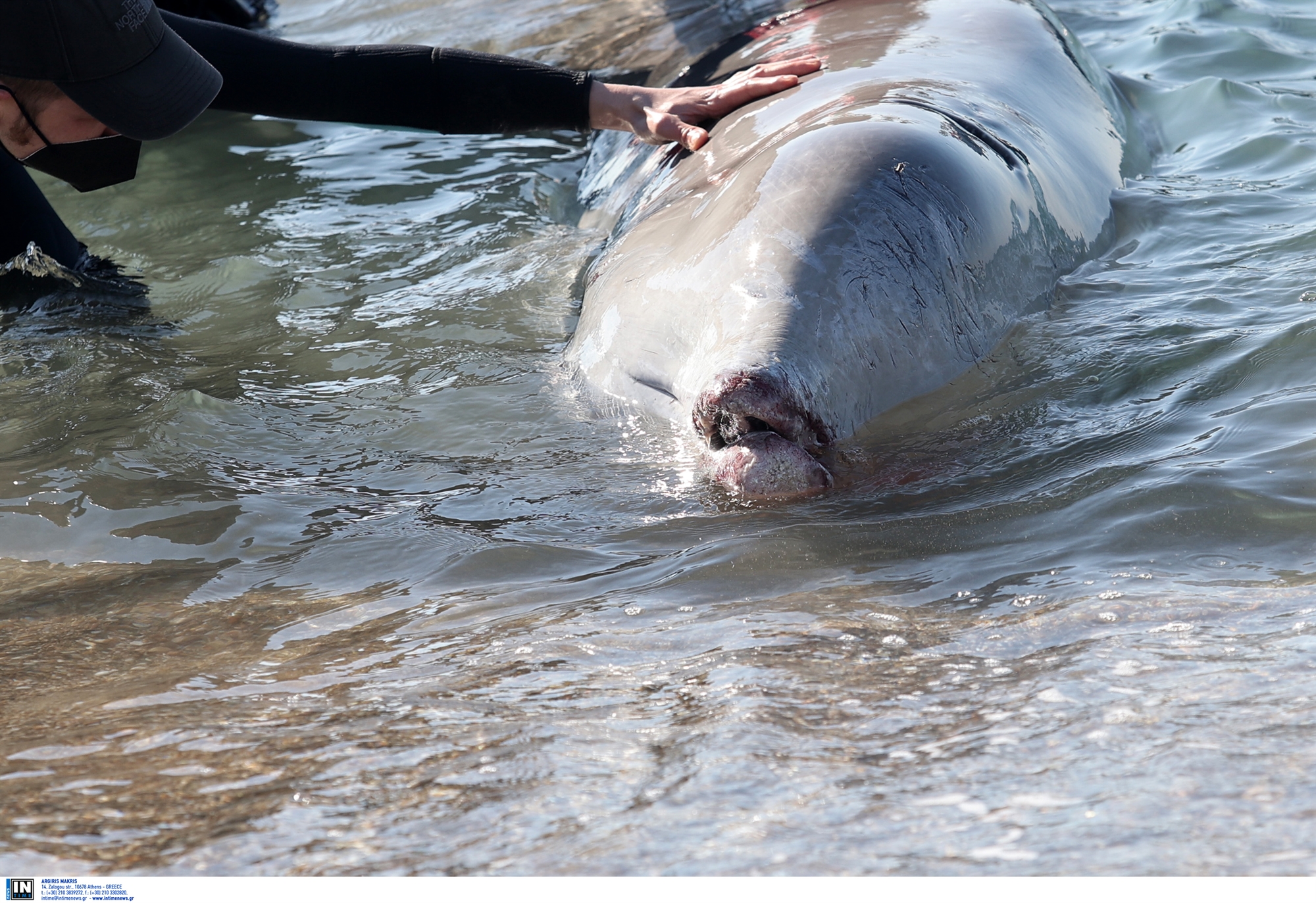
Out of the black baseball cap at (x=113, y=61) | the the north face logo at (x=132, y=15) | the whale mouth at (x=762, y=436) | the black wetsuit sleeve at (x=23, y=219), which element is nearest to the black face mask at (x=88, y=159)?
the black baseball cap at (x=113, y=61)

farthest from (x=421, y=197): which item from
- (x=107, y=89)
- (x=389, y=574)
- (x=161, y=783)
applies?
(x=161, y=783)

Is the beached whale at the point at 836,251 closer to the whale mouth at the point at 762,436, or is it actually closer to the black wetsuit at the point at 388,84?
the whale mouth at the point at 762,436

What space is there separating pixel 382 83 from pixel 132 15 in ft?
3.78

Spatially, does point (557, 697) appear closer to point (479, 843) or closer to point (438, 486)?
point (479, 843)

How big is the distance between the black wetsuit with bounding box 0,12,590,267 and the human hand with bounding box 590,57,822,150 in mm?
67

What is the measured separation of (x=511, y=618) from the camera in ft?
7.29

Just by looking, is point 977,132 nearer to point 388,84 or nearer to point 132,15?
point 388,84

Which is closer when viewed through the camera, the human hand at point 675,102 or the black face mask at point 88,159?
the black face mask at point 88,159

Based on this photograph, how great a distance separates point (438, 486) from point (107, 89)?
121 cm

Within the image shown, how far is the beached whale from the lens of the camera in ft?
8.59
